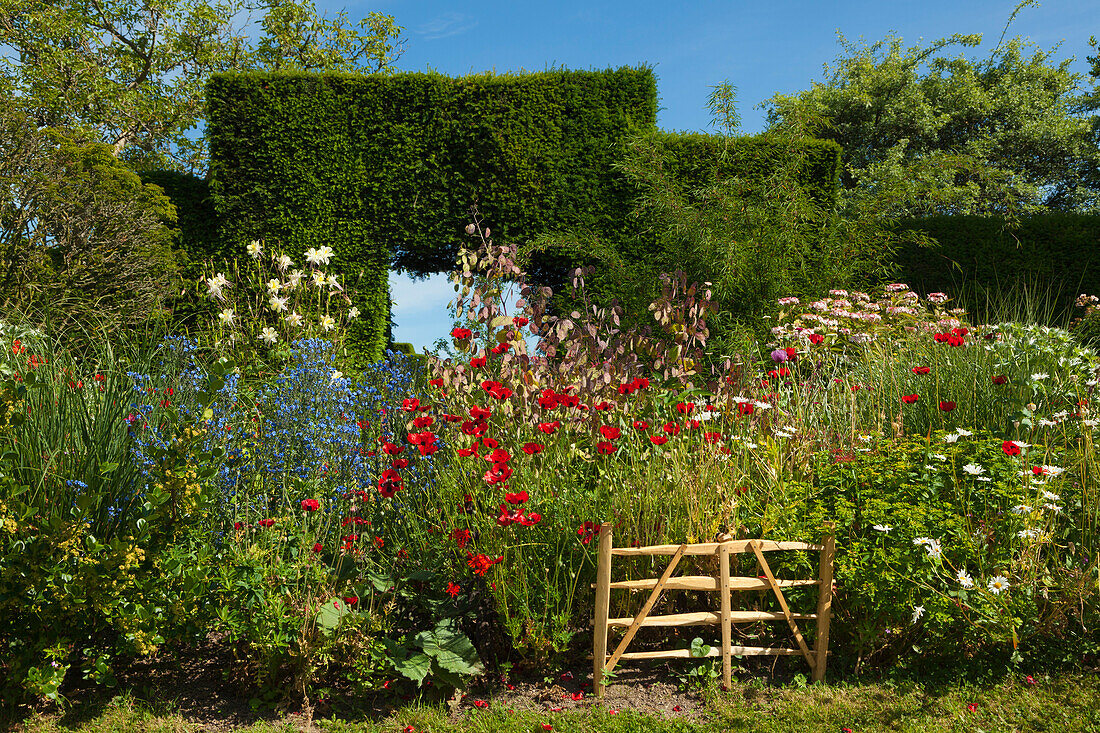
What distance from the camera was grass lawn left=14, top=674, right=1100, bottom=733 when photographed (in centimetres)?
292

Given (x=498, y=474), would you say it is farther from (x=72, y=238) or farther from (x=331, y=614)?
(x=72, y=238)

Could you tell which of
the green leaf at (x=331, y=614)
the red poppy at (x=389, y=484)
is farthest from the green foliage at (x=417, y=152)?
the green leaf at (x=331, y=614)

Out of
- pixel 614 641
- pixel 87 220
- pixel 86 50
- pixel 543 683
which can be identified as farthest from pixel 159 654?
pixel 86 50

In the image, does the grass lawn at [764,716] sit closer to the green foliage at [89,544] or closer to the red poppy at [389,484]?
the green foliage at [89,544]

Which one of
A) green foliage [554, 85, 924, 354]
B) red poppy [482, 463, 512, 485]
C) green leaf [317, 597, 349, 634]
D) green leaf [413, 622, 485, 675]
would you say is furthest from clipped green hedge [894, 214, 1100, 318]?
green leaf [317, 597, 349, 634]

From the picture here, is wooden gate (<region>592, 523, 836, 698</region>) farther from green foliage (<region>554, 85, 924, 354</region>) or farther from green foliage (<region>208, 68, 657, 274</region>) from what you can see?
green foliage (<region>208, 68, 657, 274</region>)

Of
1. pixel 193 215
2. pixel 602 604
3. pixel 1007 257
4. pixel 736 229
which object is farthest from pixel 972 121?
pixel 602 604

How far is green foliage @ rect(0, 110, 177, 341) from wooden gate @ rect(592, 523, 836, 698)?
6.15m

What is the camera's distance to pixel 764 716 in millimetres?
3025

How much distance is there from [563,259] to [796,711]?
7279mm

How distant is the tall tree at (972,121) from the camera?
17281 mm

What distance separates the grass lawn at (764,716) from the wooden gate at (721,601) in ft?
0.59

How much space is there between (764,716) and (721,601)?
0.47m

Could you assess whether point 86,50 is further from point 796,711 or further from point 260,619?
point 796,711
